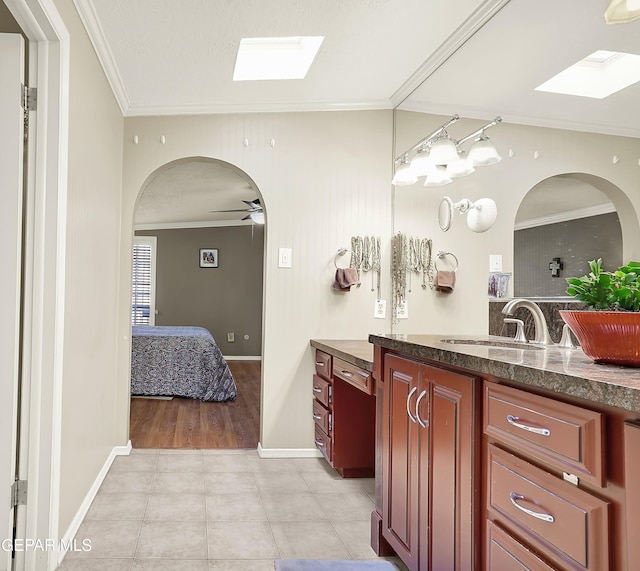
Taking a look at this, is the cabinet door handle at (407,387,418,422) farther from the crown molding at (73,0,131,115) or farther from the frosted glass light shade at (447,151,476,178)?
the crown molding at (73,0,131,115)

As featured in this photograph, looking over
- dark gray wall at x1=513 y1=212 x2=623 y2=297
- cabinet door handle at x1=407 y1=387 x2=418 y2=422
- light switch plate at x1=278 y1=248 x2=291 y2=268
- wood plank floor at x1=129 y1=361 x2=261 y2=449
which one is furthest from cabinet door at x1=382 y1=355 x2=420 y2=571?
wood plank floor at x1=129 y1=361 x2=261 y2=449

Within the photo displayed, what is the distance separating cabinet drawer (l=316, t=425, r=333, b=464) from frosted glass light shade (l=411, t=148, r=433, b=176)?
5.63 ft

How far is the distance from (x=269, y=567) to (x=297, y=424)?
160cm

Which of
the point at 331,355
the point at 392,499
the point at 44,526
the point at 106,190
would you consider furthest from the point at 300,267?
the point at 44,526

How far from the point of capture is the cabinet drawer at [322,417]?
3289mm

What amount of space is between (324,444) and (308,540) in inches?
40.8

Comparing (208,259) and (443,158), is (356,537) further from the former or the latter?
(208,259)

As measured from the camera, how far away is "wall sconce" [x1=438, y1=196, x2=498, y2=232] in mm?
2619

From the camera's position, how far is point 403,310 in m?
3.66

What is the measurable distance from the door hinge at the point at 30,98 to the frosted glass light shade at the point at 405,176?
2111 millimetres

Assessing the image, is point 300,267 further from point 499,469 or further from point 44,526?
point 499,469

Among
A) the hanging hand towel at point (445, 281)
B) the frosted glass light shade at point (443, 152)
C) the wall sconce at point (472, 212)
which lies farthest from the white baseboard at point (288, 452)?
the frosted glass light shade at point (443, 152)

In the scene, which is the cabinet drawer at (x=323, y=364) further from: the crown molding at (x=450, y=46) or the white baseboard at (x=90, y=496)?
the crown molding at (x=450, y=46)

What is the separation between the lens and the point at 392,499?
2.08m
